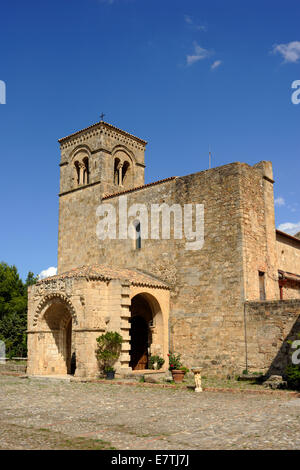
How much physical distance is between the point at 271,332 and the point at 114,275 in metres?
6.81

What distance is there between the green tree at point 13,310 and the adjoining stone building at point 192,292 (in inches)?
468

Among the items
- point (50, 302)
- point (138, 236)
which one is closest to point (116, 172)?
point (138, 236)

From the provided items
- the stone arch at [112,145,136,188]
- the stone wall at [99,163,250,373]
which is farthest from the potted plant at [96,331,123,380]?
the stone arch at [112,145,136,188]

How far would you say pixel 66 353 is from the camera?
2114 cm

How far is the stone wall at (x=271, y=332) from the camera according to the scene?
16.6 metres

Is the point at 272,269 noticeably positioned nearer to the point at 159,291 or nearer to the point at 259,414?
the point at 159,291

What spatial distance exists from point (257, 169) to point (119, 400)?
1254 centimetres

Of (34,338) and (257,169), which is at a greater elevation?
(257,169)

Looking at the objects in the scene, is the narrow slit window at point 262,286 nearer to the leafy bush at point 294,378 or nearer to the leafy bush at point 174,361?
the leafy bush at point 174,361

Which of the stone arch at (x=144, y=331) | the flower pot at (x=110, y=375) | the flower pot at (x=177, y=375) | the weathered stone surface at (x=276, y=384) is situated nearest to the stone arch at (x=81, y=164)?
the stone arch at (x=144, y=331)

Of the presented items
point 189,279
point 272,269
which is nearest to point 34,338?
point 189,279

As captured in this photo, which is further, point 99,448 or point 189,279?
point 189,279

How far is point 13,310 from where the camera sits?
36219 mm
